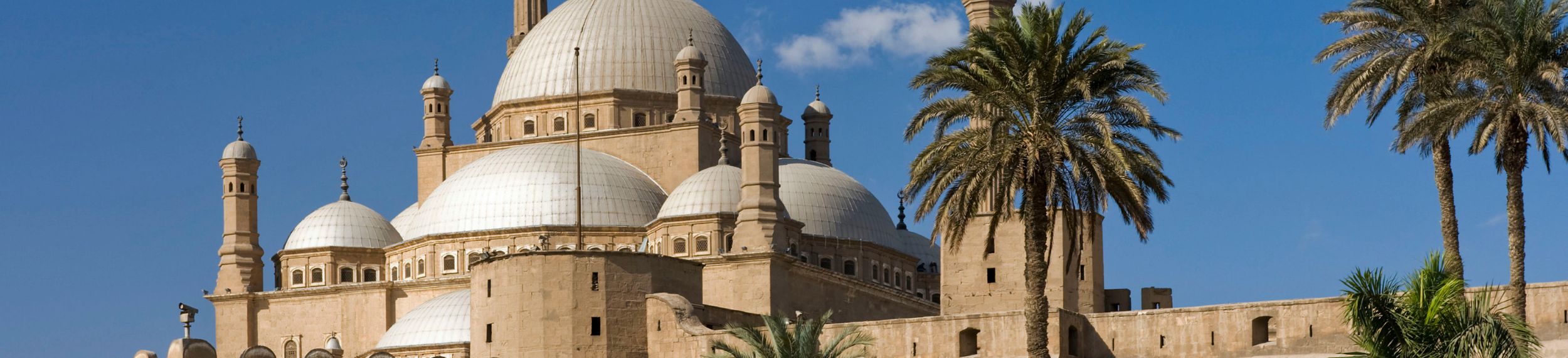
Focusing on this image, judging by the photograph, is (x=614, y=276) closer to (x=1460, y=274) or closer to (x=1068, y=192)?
(x=1068, y=192)

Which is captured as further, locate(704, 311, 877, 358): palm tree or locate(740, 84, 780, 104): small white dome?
locate(740, 84, 780, 104): small white dome

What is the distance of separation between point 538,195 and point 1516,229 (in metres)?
32.3

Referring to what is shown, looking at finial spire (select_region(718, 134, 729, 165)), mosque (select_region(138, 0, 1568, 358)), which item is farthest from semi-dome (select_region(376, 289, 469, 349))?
finial spire (select_region(718, 134, 729, 165))

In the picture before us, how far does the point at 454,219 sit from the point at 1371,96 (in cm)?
3218

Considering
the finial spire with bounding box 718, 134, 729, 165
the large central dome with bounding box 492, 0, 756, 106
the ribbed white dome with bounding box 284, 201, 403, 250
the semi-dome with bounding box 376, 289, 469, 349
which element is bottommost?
the semi-dome with bounding box 376, 289, 469, 349

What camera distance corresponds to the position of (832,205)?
63438 mm

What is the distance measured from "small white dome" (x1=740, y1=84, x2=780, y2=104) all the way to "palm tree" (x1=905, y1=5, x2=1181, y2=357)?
2151cm

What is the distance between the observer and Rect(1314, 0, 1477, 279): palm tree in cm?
3378

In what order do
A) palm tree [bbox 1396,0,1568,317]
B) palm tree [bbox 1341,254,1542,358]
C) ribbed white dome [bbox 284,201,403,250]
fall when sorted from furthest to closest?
ribbed white dome [bbox 284,201,403,250], palm tree [bbox 1396,0,1568,317], palm tree [bbox 1341,254,1542,358]

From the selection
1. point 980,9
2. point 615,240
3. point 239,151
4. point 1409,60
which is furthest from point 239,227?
point 1409,60

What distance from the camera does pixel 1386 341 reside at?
26844 mm

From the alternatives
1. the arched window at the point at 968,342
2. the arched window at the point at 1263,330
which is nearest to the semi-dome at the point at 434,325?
the arched window at the point at 968,342

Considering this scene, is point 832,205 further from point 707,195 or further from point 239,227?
point 239,227

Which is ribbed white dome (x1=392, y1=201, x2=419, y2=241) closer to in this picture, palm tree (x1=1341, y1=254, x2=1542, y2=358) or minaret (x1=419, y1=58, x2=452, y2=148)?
minaret (x1=419, y1=58, x2=452, y2=148)
